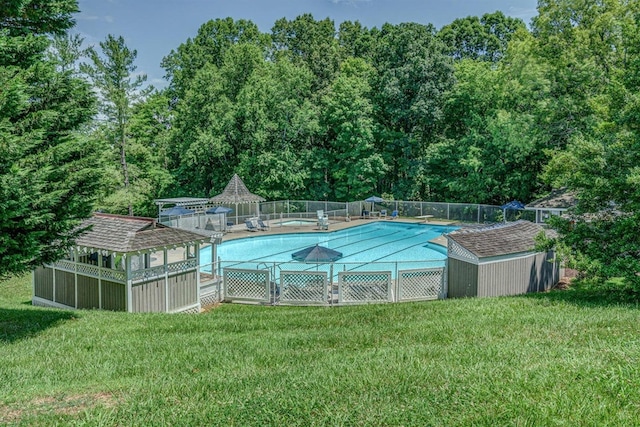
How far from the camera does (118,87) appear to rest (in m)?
27.7

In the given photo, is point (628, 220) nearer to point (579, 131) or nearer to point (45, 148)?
point (45, 148)

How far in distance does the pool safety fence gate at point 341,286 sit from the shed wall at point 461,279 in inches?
8.4

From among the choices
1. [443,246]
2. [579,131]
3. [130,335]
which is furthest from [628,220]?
[579,131]

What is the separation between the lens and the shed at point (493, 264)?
41.7 feet

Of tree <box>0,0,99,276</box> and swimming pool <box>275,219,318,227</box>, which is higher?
tree <box>0,0,99,276</box>

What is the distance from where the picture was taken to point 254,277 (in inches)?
519

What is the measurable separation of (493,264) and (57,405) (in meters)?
11.4

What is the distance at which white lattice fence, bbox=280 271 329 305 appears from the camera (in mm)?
12812

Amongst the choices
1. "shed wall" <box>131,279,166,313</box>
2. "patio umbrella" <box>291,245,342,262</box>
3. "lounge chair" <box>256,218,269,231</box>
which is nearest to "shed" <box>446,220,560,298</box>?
"patio umbrella" <box>291,245,342,262</box>

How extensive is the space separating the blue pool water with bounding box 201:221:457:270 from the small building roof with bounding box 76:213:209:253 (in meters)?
7.60

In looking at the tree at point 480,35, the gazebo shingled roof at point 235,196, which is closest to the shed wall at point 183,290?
the gazebo shingled roof at point 235,196

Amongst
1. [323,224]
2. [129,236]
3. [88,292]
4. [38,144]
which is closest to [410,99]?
[323,224]

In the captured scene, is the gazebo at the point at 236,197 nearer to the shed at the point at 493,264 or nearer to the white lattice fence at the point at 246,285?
the white lattice fence at the point at 246,285

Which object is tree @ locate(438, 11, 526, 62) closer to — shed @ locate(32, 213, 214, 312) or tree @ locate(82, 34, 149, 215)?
tree @ locate(82, 34, 149, 215)
